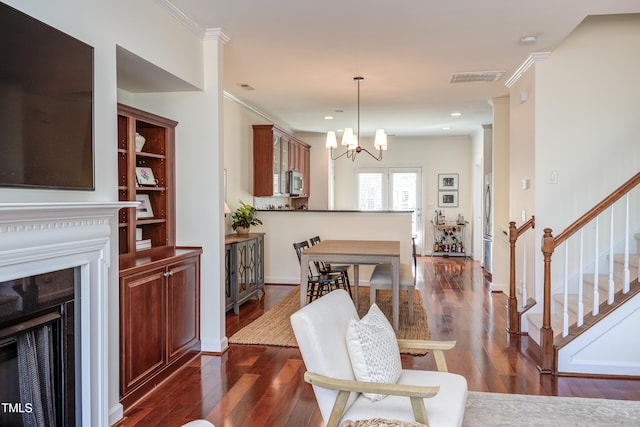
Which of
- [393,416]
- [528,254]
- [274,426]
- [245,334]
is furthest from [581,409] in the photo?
[245,334]

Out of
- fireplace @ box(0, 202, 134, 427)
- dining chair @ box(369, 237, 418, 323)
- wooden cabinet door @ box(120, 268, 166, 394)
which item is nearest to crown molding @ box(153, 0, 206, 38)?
fireplace @ box(0, 202, 134, 427)

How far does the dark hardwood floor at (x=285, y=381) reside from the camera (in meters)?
2.88

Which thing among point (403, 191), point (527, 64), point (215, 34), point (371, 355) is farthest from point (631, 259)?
point (403, 191)

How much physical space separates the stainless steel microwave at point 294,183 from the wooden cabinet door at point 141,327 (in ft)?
16.2

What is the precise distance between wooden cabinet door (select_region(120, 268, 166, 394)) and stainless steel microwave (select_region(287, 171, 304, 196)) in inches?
194

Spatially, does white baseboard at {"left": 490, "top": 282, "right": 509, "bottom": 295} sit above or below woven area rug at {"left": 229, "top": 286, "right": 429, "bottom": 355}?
above

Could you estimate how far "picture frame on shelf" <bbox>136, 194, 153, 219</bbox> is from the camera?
3.88 metres

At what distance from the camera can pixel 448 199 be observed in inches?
432

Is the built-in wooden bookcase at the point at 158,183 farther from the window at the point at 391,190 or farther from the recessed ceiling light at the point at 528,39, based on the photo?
the window at the point at 391,190

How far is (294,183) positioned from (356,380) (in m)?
6.44

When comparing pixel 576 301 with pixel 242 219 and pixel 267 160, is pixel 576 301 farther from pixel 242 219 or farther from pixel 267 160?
pixel 267 160

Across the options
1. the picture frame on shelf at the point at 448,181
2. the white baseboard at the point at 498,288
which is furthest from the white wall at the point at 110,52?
the picture frame on shelf at the point at 448,181

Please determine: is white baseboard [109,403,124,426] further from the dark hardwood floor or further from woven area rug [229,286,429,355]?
woven area rug [229,286,429,355]

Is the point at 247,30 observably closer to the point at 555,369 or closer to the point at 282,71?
the point at 282,71
